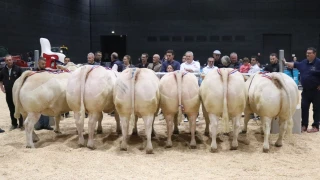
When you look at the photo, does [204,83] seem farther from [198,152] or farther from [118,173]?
[118,173]

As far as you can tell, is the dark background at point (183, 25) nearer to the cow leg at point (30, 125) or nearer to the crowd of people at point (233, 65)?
the crowd of people at point (233, 65)

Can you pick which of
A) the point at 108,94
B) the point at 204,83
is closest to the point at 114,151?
the point at 108,94

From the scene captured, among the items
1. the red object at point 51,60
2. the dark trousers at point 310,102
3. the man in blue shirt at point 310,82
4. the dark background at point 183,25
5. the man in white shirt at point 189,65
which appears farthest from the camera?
the dark background at point 183,25

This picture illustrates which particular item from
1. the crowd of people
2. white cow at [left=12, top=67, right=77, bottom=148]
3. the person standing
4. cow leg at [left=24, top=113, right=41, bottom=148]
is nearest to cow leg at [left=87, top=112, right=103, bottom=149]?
white cow at [left=12, top=67, right=77, bottom=148]

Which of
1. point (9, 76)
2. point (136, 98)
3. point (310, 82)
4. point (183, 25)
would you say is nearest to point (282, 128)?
point (310, 82)

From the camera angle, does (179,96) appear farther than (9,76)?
No

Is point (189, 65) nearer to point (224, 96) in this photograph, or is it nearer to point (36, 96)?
point (224, 96)

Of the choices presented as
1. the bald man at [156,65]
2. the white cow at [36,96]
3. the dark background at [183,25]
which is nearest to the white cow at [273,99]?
the bald man at [156,65]

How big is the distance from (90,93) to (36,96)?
90 cm

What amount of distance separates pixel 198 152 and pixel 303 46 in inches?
600

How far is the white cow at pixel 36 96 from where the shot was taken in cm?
583

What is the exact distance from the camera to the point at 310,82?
702 centimetres

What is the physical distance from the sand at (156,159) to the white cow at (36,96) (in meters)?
0.55

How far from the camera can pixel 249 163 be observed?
5.15 meters
